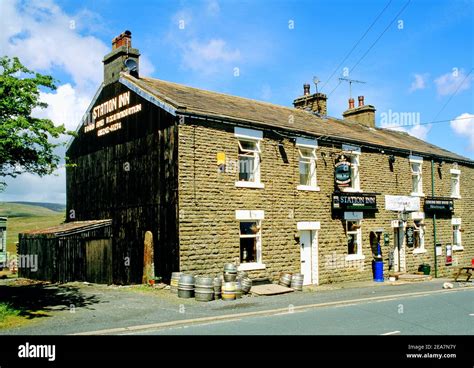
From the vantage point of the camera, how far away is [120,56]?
20.5m

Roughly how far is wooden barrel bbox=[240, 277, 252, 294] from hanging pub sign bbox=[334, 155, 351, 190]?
681cm

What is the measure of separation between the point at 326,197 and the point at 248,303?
7.98m

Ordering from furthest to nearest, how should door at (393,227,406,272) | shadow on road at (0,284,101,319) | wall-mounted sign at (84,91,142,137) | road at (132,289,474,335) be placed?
1. door at (393,227,406,272)
2. wall-mounted sign at (84,91,142,137)
3. shadow on road at (0,284,101,319)
4. road at (132,289,474,335)

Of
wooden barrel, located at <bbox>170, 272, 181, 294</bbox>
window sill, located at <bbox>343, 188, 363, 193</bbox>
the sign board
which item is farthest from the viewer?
the sign board

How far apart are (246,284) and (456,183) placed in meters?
18.2

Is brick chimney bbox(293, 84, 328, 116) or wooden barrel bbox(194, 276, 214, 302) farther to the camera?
brick chimney bbox(293, 84, 328, 116)

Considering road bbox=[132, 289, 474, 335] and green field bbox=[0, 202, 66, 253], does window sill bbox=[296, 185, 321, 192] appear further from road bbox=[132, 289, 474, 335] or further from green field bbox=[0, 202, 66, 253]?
green field bbox=[0, 202, 66, 253]

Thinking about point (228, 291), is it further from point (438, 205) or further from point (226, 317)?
point (438, 205)

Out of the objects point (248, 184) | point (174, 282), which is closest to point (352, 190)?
point (248, 184)

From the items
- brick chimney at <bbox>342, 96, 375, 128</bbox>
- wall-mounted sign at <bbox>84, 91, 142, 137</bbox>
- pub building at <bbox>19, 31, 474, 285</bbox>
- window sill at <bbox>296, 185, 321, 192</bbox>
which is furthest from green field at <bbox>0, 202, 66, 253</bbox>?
window sill at <bbox>296, 185, 321, 192</bbox>

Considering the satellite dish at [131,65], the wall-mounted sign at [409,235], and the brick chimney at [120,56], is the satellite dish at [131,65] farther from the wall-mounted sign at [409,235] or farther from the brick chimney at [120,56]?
the wall-mounted sign at [409,235]

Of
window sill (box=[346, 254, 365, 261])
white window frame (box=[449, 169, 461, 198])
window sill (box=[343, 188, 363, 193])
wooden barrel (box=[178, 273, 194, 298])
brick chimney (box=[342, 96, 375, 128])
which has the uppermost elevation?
brick chimney (box=[342, 96, 375, 128])

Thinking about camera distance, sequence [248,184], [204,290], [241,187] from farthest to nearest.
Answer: [248,184], [241,187], [204,290]

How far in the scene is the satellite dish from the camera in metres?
20.2
